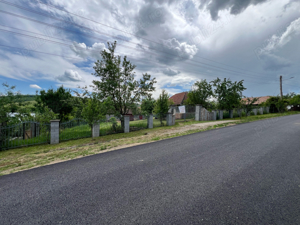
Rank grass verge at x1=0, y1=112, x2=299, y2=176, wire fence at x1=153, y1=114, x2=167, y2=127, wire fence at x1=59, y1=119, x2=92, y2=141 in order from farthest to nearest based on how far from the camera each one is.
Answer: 1. wire fence at x1=153, y1=114, x2=167, y2=127
2. wire fence at x1=59, y1=119, x2=92, y2=141
3. grass verge at x1=0, y1=112, x2=299, y2=176

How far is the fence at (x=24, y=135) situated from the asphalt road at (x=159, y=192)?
17.8ft

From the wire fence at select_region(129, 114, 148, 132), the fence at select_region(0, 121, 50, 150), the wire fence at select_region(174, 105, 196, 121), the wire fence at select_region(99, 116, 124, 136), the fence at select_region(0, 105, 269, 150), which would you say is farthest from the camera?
the wire fence at select_region(174, 105, 196, 121)

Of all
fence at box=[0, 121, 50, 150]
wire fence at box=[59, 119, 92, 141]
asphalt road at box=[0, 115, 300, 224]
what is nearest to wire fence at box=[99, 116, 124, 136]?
wire fence at box=[59, 119, 92, 141]

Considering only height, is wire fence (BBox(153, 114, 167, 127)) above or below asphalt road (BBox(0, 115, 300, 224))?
above

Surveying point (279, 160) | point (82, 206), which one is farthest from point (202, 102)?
point (82, 206)

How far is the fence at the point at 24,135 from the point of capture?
25.0 feet

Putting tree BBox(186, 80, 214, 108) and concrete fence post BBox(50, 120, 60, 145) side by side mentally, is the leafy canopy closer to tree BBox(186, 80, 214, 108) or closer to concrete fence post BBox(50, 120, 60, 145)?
concrete fence post BBox(50, 120, 60, 145)

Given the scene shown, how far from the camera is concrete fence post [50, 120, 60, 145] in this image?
8648 mm

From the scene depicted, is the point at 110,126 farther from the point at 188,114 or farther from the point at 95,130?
the point at 188,114

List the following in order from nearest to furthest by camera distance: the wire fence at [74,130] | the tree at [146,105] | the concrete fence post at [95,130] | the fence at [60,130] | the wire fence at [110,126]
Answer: the fence at [60,130]
the wire fence at [74,130]
the concrete fence post at [95,130]
the wire fence at [110,126]
the tree at [146,105]

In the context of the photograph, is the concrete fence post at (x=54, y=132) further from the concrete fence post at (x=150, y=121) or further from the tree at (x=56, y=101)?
the tree at (x=56, y=101)

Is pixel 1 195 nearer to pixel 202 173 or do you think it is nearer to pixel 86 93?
pixel 202 173

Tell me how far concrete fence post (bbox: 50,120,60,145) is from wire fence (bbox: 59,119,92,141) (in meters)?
0.49

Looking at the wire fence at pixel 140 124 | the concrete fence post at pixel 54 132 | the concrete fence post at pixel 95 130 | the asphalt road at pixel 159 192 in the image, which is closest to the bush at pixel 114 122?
the concrete fence post at pixel 95 130
